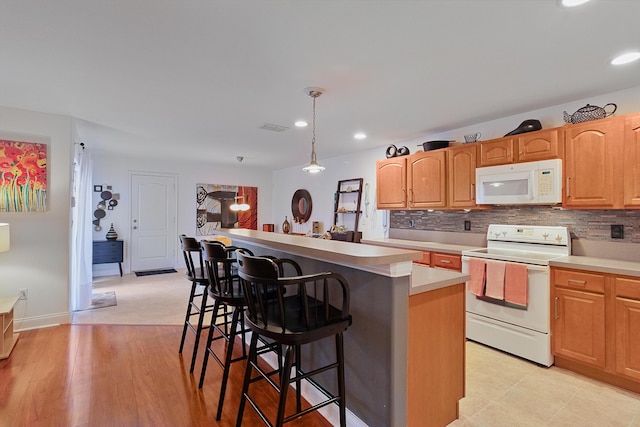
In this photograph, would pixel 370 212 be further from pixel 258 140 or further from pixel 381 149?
pixel 258 140

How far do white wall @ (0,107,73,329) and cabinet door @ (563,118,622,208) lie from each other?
500 centimetres

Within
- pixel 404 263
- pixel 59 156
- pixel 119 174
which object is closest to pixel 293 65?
pixel 404 263

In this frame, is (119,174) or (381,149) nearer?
(381,149)

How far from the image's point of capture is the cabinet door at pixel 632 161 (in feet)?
7.87

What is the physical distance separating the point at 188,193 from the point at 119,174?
1.30 m

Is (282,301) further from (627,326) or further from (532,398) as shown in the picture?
(627,326)

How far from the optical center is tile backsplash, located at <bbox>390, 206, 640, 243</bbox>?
2.67 metres

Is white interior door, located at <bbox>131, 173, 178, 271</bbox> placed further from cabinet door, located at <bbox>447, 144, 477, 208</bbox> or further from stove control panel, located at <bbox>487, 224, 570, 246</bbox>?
stove control panel, located at <bbox>487, 224, 570, 246</bbox>

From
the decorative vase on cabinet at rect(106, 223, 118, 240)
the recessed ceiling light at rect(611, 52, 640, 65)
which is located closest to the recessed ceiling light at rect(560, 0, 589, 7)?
the recessed ceiling light at rect(611, 52, 640, 65)

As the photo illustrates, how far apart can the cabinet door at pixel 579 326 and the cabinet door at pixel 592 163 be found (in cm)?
78

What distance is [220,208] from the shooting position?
23.8 ft

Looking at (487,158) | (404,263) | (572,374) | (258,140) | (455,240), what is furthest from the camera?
(258,140)

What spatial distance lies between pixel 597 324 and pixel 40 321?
5.17 meters

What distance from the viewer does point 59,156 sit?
349cm
